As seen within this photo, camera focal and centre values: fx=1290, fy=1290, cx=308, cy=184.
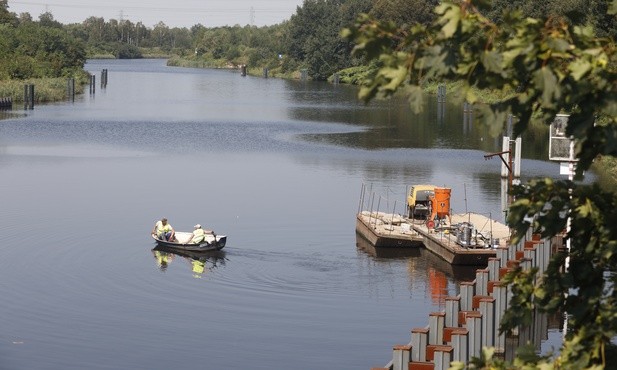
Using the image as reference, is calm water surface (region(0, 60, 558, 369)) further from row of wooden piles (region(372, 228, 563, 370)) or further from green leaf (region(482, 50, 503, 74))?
row of wooden piles (region(372, 228, 563, 370))

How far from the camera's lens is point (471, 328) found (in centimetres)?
2739

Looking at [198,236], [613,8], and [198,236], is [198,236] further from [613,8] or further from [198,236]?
[613,8]

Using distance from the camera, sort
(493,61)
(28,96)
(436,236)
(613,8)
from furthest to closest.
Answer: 1. (28,96)
2. (436,236)
3. (613,8)
4. (493,61)

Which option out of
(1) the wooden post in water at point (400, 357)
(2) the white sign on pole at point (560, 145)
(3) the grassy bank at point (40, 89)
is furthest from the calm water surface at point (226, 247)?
(3) the grassy bank at point (40, 89)

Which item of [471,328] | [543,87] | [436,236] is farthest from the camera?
[436,236]

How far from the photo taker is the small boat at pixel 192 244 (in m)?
49.8

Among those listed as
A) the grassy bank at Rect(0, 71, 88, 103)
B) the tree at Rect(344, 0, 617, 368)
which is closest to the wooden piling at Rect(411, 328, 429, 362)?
the tree at Rect(344, 0, 617, 368)

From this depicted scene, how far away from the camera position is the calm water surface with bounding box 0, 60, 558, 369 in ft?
121

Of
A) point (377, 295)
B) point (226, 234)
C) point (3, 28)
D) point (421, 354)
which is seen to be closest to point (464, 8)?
point (421, 354)

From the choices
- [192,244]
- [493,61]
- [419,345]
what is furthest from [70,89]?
[493,61]

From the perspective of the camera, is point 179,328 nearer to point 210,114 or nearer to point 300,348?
point 300,348

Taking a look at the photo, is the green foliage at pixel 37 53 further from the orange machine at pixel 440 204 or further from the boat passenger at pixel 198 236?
the boat passenger at pixel 198 236

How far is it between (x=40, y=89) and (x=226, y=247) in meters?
91.9

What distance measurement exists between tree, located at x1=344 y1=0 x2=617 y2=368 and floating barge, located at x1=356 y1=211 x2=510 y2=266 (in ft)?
113
